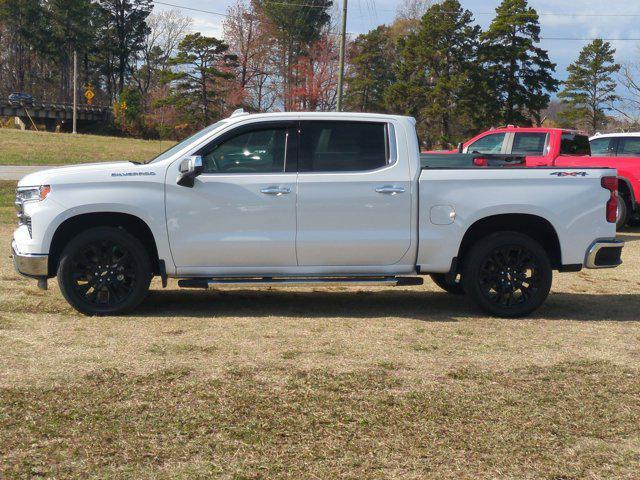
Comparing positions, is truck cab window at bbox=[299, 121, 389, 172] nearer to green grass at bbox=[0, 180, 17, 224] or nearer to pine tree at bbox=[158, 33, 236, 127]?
green grass at bbox=[0, 180, 17, 224]

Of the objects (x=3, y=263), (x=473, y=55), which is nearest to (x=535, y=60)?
(x=473, y=55)

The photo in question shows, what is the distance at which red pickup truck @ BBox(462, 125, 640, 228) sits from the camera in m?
14.6

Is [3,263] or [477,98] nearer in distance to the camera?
[3,263]

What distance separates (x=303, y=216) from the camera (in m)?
7.01

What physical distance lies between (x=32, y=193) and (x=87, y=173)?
520 mm

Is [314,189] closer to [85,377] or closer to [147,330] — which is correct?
[147,330]

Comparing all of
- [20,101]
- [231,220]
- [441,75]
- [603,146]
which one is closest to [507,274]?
[231,220]

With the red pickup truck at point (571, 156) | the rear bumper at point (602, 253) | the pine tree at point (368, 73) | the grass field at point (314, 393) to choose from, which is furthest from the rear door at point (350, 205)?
the pine tree at point (368, 73)

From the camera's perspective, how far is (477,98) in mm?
45281

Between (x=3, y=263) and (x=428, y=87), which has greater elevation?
(x=428, y=87)

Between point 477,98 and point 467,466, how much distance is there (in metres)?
43.0

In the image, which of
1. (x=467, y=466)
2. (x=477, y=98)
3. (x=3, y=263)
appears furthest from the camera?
(x=477, y=98)

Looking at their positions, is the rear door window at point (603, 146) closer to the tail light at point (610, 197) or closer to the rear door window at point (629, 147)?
the rear door window at point (629, 147)

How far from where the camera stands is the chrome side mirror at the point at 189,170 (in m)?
6.77
